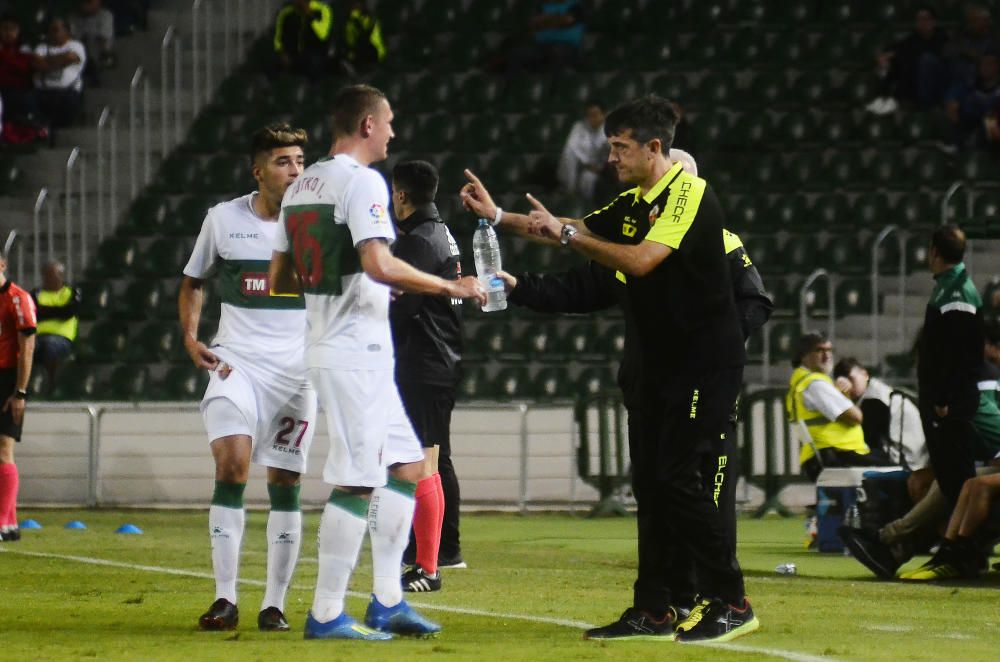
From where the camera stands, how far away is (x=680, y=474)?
7281 millimetres

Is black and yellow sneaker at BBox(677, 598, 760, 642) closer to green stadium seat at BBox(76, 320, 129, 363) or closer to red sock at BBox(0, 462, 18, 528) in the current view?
red sock at BBox(0, 462, 18, 528)

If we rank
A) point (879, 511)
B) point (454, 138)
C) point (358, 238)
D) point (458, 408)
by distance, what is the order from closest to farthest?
point (358, 238), point (879, 511), point (458, 408), point (454, 138)

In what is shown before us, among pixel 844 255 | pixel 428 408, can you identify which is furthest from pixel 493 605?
pixel 844 255

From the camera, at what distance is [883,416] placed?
14.6 m

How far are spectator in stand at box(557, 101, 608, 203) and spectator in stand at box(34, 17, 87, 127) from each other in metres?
7.04

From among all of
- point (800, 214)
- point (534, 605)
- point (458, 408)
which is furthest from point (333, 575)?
point (800, 214)

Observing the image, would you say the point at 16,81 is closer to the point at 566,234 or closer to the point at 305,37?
the point at 305,37

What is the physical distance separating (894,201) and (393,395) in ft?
47.5

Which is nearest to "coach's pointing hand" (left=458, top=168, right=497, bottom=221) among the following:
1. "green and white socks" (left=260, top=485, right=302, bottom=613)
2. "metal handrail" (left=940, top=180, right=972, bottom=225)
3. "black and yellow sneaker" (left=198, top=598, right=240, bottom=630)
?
"green and white socks" (left=260, top=485, right=302, bottom=613)

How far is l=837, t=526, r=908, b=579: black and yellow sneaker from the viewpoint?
35.8 ft

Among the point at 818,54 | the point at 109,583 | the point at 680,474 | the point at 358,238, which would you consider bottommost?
the point at 109,583

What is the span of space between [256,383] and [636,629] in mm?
2015

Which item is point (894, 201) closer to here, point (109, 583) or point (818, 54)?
point (818, 54)

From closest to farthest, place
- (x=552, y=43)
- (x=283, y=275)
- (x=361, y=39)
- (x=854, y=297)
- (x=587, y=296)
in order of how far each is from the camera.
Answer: (x=283, y=275), (x=587, y=296), (x=854, y=297), (x=552, y=43), (x=361, y=39)
